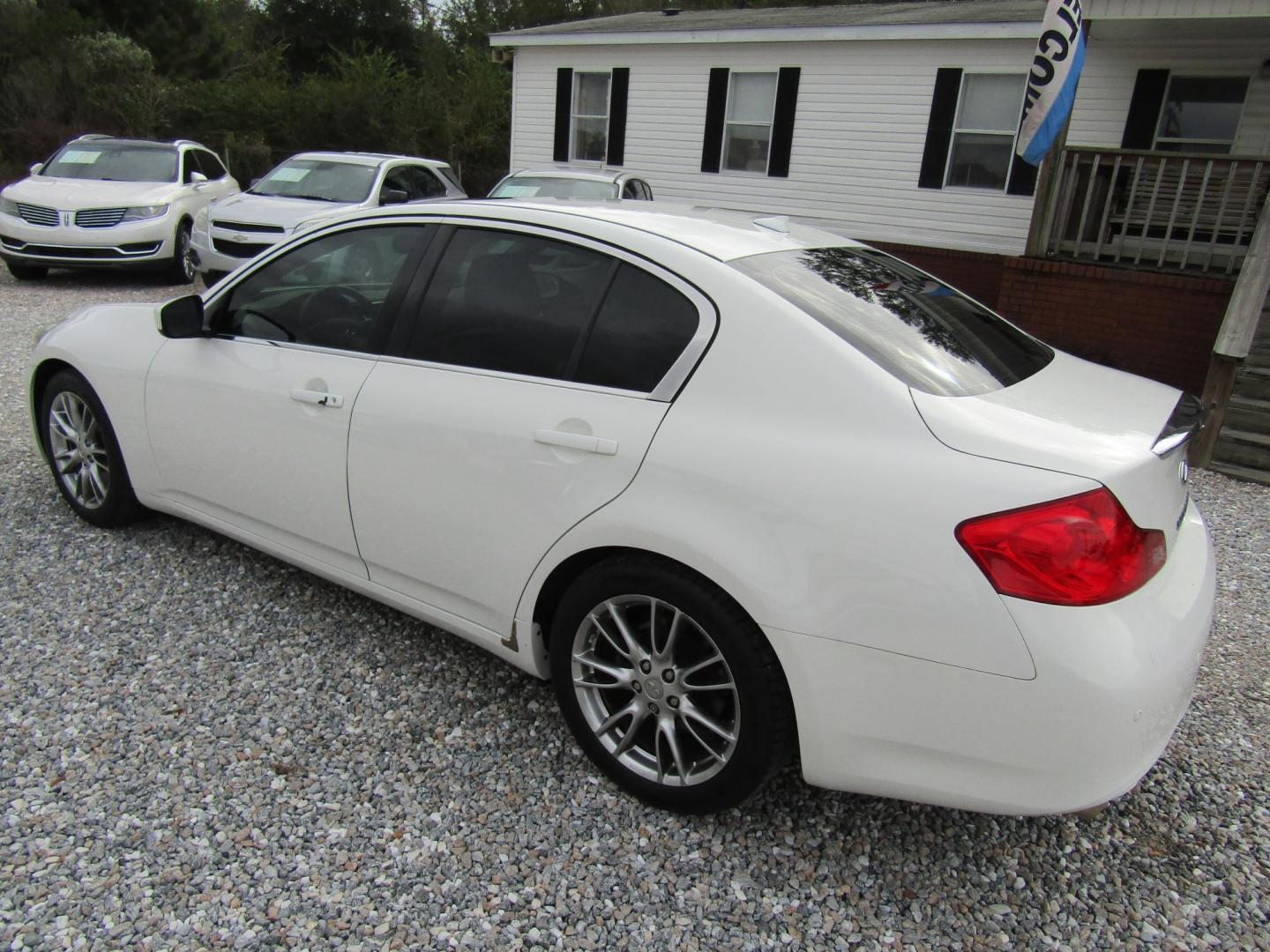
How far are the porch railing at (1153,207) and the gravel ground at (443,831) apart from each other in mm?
6555

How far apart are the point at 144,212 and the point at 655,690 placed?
36.3ft

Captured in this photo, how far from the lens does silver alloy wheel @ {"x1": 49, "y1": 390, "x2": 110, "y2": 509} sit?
403 cm

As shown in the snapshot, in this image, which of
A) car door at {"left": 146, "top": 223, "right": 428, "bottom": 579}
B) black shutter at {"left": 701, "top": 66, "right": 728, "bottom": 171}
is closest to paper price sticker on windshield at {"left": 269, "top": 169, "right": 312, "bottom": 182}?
black shutter at {"left": 701, "top": 66, "right": 728, "bottom": 171}

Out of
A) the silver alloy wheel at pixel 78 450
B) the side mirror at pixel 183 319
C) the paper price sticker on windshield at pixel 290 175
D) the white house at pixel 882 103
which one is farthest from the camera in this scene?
the paper price sticker on windshield at pixel 290 175

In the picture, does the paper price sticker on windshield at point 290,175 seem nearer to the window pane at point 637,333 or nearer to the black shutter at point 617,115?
the black shutter at point 617,115

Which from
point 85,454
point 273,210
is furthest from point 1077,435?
point 273,210

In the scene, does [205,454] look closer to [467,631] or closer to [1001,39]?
[467,631]

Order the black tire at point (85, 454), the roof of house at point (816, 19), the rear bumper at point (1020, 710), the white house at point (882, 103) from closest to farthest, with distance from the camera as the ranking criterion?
the rear bumper at point (1020, 710)
the black tire at point (85, 454)
the white house at point (882, 103)
the roof of house at point (816, 19)

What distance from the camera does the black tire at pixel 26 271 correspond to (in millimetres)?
11227

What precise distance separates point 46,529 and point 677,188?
491 inches

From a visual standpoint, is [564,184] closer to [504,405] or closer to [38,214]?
[38,214]

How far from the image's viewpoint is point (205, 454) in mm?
3498

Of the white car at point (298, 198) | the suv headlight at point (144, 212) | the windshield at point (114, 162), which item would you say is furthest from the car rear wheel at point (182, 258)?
the windshield at point (114, 162)

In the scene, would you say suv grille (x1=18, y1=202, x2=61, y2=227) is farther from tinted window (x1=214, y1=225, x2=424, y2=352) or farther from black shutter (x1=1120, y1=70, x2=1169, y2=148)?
black shutter (x1=1120, y1=70, x2=1169, y2=148)
